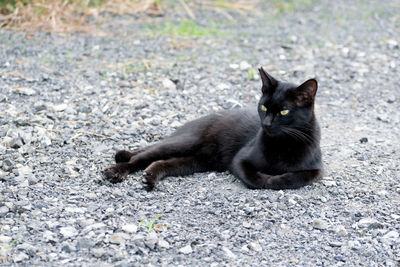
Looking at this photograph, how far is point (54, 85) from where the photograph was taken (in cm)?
540

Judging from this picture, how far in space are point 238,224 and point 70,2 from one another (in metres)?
5.00

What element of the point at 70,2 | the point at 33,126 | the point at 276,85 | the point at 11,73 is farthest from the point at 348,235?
the point at 70,2

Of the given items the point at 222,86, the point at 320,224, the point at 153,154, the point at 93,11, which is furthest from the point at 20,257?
the point at 93,11

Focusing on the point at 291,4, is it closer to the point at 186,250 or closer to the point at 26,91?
the point at 26,91

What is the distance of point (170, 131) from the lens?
4.68 metres

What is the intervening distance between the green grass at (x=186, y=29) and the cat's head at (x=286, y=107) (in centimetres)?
364

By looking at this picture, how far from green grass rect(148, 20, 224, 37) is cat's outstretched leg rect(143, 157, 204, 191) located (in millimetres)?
3401

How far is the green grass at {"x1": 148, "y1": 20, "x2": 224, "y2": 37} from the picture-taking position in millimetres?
7223

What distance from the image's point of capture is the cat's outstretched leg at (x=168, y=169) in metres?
3.74

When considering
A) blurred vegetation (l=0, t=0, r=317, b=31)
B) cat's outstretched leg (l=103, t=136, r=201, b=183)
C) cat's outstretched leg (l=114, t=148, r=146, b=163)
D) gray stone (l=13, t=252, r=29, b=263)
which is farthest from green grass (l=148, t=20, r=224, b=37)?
gray stone (l=13, t=252, r=29, b=263)

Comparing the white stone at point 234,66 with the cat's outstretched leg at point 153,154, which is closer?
the cat's outstretched leg at point 153,154

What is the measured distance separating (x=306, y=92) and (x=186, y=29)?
13.0ft

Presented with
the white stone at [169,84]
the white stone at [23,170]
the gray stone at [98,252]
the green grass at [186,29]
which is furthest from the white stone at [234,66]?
the gray stone at [98,252]

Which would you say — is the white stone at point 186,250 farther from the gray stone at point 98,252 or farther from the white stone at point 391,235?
the white stone at point 391,235
